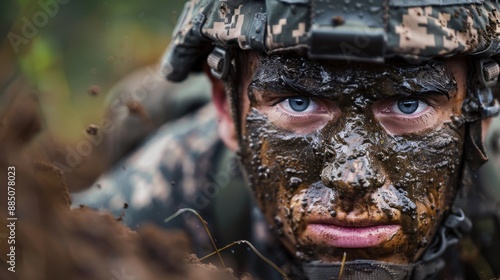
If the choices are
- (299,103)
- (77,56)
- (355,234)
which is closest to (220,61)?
(299,103)

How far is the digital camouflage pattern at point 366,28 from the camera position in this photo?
1.60m

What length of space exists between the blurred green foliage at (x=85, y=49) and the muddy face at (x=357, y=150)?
1.75 meters

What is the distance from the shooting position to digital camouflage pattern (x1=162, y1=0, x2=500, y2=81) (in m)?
1.60

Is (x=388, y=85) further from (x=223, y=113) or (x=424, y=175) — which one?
(x=223, y=113)

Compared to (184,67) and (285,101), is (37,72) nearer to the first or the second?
(184,67)

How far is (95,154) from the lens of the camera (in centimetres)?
308

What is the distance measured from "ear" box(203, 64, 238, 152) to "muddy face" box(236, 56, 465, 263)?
26 centimetres

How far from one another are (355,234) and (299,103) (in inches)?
13.1

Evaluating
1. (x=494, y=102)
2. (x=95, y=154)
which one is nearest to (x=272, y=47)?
(x=494, y=102)

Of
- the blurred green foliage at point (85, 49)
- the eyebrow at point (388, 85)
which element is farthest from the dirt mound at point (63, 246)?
the blurred green foliage at point (85, 49)

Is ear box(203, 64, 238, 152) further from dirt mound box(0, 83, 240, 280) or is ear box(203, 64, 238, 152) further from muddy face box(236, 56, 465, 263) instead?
dirt mound box(0, 83, 240, 280)

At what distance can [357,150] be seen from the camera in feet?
5.43

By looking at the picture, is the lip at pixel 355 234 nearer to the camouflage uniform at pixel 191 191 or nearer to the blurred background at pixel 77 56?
the camouflage uniform at pixel 191 191

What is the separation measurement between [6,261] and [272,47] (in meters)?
0.72
